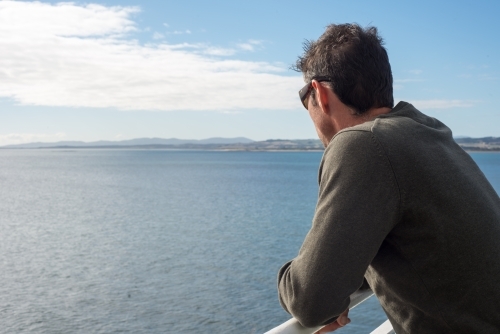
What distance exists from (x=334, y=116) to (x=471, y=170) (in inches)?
17.1

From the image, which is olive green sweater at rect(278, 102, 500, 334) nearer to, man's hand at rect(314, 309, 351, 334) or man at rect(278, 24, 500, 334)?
man at rect(278, 24, 500, 334)

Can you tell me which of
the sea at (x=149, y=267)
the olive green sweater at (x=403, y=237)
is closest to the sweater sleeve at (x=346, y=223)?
the olive green sweater at (x=403, y=237)

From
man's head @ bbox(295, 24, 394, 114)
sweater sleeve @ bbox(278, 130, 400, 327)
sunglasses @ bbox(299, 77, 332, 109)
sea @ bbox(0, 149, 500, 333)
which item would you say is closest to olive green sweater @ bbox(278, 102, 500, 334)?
sweater sleeve @ bbox(278, 130, 400, 327)

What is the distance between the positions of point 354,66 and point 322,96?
5.4 inches

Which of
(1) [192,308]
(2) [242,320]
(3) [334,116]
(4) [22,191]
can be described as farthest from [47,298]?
(4) [22,191]

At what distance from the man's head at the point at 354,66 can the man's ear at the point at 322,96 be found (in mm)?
23

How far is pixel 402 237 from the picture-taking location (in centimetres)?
147

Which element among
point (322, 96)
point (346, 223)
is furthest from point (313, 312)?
point (322, 96)

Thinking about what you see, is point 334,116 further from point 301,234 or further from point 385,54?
point 301,234

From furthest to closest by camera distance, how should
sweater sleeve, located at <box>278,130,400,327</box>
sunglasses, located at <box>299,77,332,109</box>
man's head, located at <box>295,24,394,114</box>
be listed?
sunglasses, located at <box>299,77,332,109</box>, man's head, located at <box>295,24,394,114</box>, sweater sleeve, located at <box>278,130,400,327</box>

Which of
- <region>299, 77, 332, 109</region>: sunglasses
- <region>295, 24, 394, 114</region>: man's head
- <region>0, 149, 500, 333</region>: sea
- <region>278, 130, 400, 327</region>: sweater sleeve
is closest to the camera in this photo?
<region>278, 130, 400, 327</region>: sweater sleeve

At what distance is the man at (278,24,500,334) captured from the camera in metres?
1.39

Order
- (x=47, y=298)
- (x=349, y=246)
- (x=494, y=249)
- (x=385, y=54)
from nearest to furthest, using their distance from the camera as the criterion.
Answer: (x=349, y=246) < (x=494, y=249) < (x=385, y=54) < (x=47, y=298)

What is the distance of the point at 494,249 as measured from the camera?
1.48 m
